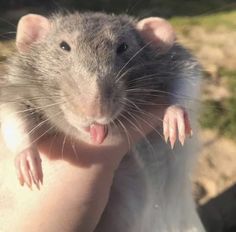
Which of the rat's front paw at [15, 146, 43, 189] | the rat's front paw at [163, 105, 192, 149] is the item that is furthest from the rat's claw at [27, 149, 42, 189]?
the rat's front paw at [163, 105, 192, 149]

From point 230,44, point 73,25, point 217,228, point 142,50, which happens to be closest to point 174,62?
point 142,50

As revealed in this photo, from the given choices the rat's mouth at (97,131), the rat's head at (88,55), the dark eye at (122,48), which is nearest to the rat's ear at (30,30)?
the rat's head at (88,55)

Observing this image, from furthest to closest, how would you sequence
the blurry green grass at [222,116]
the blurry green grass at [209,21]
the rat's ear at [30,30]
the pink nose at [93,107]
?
the blurry green grass at [209,21]
the blurry green grass at [222,116]
the rat's ear at [30,30]
the pink nose at [93,107]

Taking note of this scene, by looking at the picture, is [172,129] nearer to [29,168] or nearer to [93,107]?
[93,107]

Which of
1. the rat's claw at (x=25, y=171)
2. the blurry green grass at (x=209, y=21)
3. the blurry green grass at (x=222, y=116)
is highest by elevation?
the rat's claw at (x=25, y=171)

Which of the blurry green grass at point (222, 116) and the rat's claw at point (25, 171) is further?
the blurry green grass at point (222, 116)

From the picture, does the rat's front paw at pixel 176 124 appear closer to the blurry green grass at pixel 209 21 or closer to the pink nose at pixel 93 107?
the pink nose at pixel 93 107

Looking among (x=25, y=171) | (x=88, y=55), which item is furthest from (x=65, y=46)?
(x=25, y=171)
